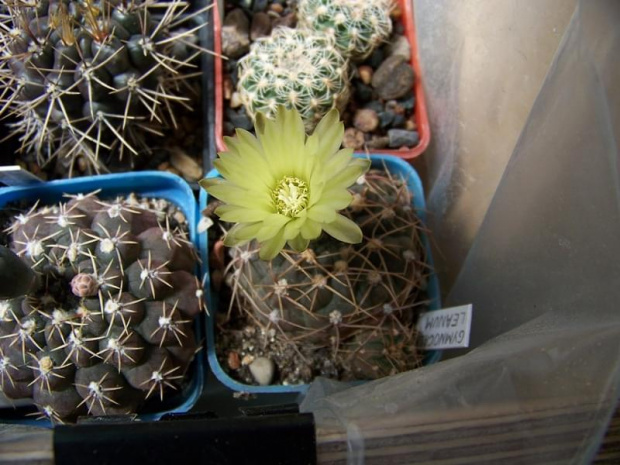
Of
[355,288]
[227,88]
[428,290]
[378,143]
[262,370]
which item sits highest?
[227,88]

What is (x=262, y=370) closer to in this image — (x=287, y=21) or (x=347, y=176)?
(x=347, y=176)

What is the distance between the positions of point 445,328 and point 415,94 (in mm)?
610

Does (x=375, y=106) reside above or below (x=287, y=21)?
below

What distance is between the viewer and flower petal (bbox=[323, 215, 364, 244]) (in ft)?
2.62

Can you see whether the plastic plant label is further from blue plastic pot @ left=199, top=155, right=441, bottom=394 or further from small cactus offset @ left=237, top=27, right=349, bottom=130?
small cactus offset @ left=237, top=27, right=349, bottom=130

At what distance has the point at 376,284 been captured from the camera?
1.04 m

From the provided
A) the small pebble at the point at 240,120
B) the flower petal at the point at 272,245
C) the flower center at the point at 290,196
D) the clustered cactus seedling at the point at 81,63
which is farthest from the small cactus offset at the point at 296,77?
the flower petal at the point at 272,245

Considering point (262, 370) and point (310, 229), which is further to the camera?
point (262, 370)

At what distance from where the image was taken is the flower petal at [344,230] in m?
0.80

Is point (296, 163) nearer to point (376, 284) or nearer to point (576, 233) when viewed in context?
point (376, 284)

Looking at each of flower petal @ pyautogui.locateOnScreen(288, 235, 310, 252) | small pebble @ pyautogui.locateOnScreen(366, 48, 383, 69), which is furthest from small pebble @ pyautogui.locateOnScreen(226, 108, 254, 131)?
flower petal @ pyautogui.locateOnScreen(288, 235, 310, 252)

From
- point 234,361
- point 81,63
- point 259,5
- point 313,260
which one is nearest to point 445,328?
point 313,260

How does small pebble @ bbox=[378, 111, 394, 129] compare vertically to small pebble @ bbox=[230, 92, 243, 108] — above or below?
below

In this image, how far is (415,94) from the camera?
1.42 meters
